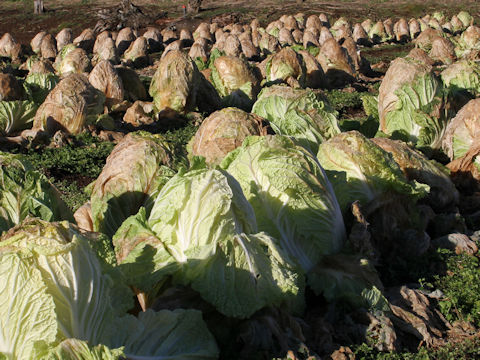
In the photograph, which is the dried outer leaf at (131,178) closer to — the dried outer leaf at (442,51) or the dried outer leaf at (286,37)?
the dried outer leaf at (442,51)

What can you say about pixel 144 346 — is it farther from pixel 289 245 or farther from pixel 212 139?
pixel 212 139

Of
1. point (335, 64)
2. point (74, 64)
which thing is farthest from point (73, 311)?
point (335, 64)

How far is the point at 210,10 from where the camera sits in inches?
1699

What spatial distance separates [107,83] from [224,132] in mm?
6703

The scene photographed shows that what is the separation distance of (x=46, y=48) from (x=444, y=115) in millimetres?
21182

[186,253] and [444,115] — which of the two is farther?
[444,115]

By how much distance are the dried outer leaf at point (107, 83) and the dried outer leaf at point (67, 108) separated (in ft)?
5.62

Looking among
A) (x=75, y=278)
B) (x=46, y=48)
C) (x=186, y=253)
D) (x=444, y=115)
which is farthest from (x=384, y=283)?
(x=46, y=48)

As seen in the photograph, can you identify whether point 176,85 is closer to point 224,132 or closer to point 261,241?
point 224,132

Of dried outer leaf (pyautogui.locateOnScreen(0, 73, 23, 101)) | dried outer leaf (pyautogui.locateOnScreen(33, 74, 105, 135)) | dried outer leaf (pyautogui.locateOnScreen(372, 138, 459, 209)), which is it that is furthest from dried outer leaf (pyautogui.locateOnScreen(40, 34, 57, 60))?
dried outer leaf (pyautogui.locateOnScreen(372, 138, 459, 209))

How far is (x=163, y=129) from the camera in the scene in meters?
11.3

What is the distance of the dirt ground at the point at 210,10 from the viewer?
36.6 meters

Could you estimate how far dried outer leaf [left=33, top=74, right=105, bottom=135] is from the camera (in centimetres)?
1012

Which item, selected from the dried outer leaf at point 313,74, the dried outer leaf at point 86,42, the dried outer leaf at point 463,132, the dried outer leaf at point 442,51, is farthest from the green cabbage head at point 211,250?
the dried outer leaf at point 86,42
